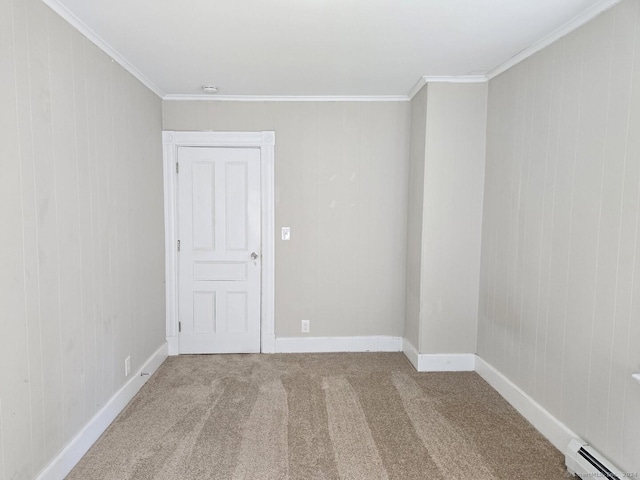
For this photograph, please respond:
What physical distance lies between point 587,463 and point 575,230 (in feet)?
A: 3.95

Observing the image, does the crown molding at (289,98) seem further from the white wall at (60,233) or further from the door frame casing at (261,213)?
the white wall at (60,233)

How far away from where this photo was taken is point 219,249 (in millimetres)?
3926

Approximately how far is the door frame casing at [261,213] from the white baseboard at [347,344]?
31cm

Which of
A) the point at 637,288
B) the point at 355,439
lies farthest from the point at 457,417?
the point at 637,288

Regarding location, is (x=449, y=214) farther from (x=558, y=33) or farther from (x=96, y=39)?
(x=96, y=39)

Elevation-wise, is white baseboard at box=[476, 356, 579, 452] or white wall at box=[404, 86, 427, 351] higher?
white wall at box=[404, 86, 427, 351]

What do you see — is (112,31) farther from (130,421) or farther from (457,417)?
(457,417)

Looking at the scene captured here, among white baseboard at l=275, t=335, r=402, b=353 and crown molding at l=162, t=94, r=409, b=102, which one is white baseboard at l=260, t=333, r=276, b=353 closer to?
white baseboard at l=275, t=335, r=402, b=353

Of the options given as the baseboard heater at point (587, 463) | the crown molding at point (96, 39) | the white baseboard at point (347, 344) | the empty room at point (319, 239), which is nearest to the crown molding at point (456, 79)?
the empty room at point (319, 239)

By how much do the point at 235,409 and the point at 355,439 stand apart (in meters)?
0.89

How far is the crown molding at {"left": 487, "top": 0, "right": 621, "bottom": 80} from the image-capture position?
2.07 meters

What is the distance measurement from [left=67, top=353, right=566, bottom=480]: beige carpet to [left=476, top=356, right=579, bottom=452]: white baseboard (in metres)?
0.05

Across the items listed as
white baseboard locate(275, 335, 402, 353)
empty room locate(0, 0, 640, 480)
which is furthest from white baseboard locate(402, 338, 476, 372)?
white baseboard locate(275, 335, 402, 353)

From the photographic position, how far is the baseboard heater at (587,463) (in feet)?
6.29
